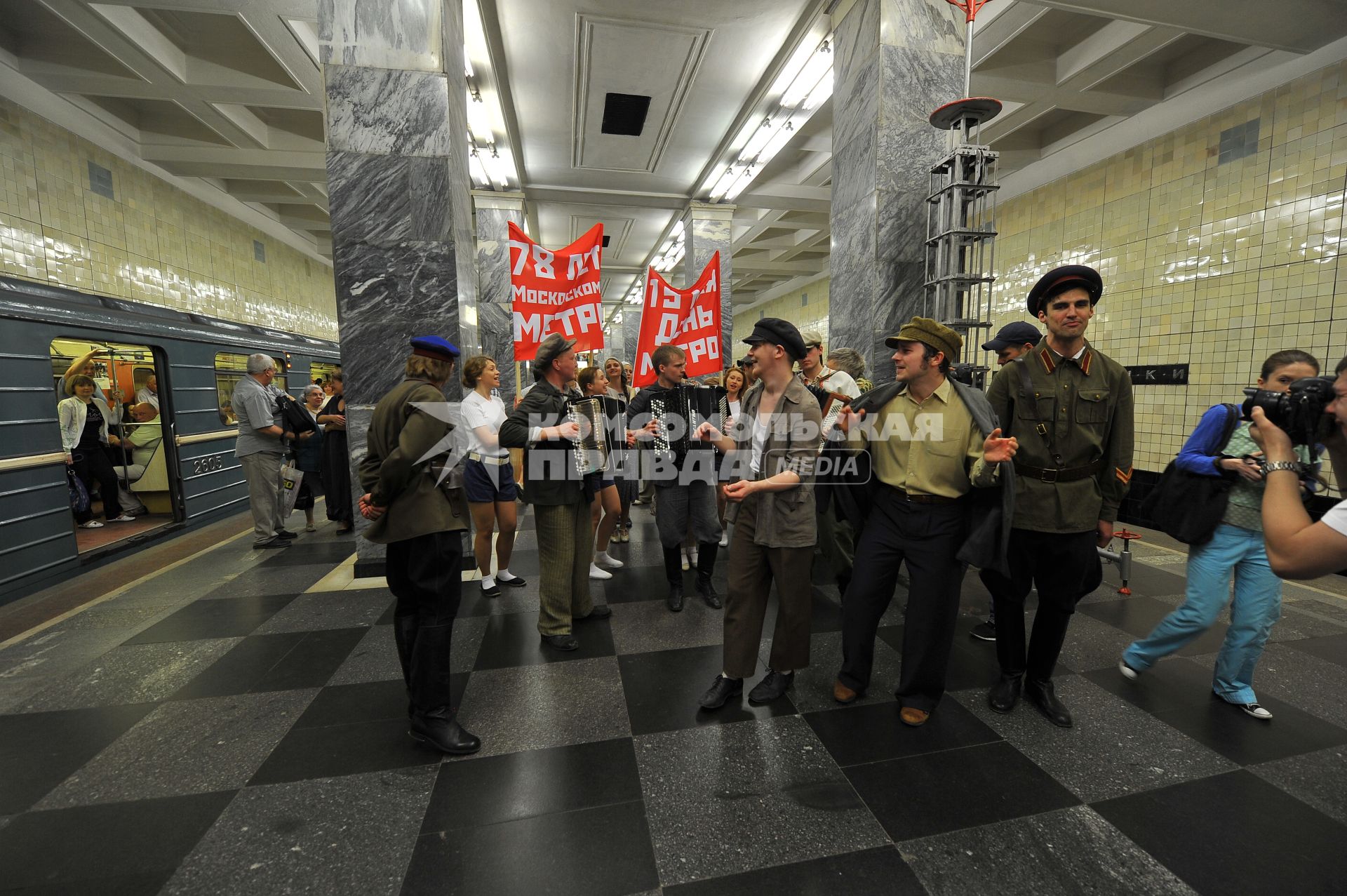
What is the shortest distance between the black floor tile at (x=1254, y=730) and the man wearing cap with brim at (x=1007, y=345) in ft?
3.10

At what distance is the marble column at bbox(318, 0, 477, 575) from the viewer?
420 centimetres

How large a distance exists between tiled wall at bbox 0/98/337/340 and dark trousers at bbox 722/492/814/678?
8.19 m

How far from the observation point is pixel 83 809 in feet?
6.88

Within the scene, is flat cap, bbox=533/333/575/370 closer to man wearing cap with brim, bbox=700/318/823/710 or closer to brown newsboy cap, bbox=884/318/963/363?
man wearing cap with brim, bbox=700/318/823/710

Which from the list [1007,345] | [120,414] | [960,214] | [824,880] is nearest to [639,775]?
A: [824,880]

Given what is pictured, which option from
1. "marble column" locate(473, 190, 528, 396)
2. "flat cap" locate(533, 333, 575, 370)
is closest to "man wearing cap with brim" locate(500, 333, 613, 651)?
"flat cap" locate(533, 333, 575, 370)

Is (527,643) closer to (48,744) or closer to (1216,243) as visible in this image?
(48,744)

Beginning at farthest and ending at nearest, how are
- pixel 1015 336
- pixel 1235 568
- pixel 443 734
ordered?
pixel 1015 336
pixel 1235 568
pixel 443 734

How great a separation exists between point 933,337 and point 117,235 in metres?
9.99

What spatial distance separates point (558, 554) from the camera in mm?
3354

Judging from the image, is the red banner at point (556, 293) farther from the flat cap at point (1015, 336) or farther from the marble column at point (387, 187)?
the flat cap at point (1015, 336)

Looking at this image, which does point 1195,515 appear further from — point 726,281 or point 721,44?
point 726,281

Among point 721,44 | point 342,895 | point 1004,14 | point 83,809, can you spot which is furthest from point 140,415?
point 1004,14

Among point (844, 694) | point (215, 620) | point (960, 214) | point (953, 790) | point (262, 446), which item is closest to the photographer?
point (953, 790)
